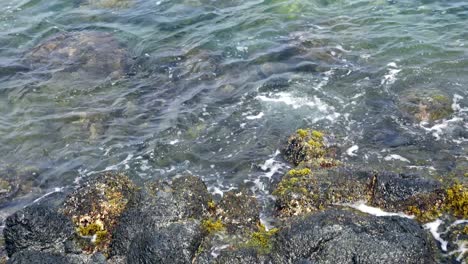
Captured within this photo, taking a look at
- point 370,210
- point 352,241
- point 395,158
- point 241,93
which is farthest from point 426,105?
point 352,241

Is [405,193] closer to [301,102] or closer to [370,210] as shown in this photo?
[370,210]

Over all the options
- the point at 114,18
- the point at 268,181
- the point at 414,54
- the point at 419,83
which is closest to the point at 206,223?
the point at 268,181

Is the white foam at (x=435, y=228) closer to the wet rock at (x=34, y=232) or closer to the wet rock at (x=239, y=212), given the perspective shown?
the wet rock at (x=239, y=212)

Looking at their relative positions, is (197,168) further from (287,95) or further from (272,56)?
(272,56)

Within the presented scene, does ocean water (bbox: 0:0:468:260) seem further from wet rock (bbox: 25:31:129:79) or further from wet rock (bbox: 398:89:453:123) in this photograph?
wet rock (bbox: 25:31:129:79)

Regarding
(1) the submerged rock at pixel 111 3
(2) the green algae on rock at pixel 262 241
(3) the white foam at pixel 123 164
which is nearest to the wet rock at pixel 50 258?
(2) the green algae on rock at pixel 262 241

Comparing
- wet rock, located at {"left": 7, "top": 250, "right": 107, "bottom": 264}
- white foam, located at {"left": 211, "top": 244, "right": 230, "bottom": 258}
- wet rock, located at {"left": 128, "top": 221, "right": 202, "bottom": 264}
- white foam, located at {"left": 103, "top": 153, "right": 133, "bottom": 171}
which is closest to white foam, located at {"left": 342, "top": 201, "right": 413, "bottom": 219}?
white foam, located at {"left": 211, "top": 244, "right": 230, "bottom": 258}

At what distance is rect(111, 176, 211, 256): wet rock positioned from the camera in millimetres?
8617

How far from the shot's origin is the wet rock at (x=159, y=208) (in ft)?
28.3

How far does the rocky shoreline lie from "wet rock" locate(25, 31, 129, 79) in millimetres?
7645

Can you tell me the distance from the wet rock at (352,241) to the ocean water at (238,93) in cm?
234

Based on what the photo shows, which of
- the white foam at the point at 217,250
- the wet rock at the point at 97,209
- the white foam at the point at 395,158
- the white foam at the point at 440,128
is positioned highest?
the wet rock at the point at 97,209

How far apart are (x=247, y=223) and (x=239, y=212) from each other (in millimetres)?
327

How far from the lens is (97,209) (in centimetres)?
936
